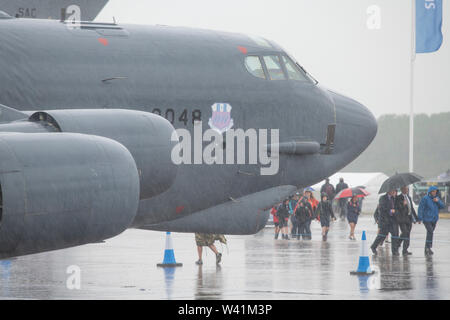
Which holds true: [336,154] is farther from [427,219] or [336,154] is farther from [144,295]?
[427,219]

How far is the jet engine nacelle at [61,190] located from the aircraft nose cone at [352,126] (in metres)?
5.43

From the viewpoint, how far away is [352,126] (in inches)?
529

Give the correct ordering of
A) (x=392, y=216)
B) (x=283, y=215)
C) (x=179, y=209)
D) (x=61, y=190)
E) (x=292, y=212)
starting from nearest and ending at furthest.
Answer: (x=61, y=190) < (x=179, y=209) < (x=392, y=216) < (x=283, y=215) < (x=292, y=212)

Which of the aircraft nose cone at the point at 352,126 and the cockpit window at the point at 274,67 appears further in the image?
the aircraft nose cone at the point at 352,126

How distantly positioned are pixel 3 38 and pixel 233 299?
24.0ft

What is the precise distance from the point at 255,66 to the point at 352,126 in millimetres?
1836

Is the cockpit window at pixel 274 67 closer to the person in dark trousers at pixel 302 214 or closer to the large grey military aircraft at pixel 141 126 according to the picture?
the large grey military aircraft at pixel 141 126

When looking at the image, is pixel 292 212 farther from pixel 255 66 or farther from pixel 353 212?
pixel 255 66

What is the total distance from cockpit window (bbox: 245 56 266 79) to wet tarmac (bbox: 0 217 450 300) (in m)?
5.15

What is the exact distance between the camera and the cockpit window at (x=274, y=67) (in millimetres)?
12984

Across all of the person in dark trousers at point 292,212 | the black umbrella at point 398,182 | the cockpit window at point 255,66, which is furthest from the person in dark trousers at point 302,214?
the cockpit window at point 255,66

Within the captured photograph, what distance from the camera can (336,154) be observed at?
520 inches

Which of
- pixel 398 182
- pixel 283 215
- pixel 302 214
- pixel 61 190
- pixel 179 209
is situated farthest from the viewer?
pixel 283 215

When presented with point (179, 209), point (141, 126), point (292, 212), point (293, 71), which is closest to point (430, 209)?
point (292, 212)
